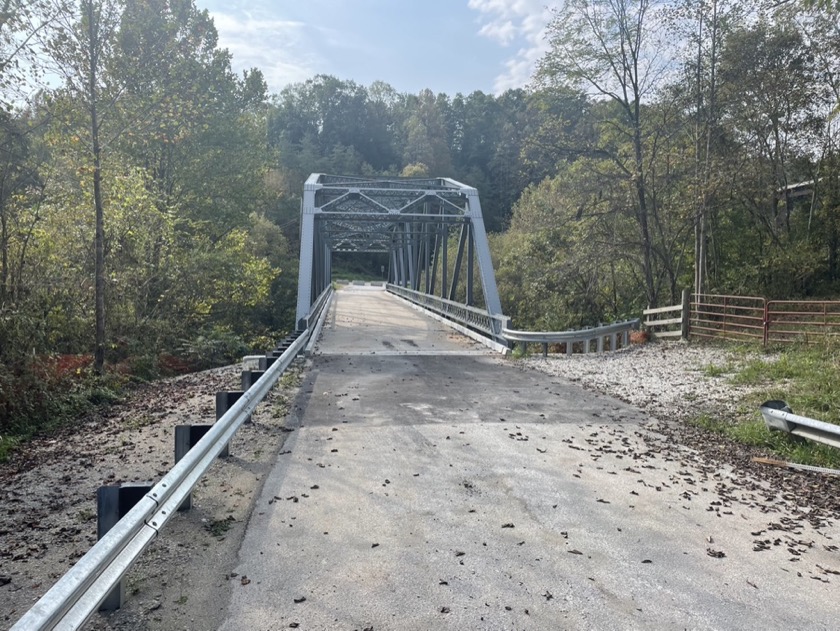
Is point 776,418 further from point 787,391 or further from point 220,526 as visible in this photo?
point 220,526

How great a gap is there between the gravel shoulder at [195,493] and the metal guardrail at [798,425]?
421mm

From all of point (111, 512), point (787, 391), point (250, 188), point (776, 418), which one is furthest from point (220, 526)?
point (250, 188)

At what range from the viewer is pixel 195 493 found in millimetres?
4504

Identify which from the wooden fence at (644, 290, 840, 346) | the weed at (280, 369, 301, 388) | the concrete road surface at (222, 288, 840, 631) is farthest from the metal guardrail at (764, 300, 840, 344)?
the weed at (280, 369, 301, 388)

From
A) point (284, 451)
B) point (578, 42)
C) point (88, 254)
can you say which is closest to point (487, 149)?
point (578, 42)

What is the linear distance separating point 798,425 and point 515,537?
382 centimetres

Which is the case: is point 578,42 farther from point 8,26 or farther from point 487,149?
point 487,149

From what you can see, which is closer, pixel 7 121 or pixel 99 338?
pixel 7 121

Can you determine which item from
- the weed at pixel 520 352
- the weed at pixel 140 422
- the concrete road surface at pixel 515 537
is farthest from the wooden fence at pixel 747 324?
the weed at pixel 140 422

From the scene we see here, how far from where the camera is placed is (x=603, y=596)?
10.2ft

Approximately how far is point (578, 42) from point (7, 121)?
52.6ft

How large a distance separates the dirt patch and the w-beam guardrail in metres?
0.32

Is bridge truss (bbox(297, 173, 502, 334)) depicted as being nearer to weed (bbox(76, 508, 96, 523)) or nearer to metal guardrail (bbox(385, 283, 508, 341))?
metal guardrail (bbox(385, 283, 508, 341))

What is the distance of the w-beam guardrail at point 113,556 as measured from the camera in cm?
202
